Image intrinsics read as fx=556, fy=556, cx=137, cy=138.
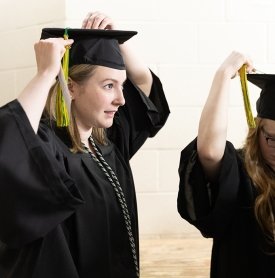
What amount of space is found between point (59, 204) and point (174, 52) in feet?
3.91

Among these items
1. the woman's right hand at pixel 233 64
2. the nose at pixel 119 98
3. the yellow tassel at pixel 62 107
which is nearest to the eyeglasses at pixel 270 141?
the woman's right hand at pixel 233 64

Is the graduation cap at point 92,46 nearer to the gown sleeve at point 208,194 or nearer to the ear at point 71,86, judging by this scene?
the ear at point 71,86

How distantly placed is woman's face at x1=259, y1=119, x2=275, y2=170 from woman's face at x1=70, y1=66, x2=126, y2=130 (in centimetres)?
35

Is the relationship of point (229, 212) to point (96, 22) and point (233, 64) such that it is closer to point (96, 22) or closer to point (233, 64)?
point (233, 64)

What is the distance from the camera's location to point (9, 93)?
7.43 feet

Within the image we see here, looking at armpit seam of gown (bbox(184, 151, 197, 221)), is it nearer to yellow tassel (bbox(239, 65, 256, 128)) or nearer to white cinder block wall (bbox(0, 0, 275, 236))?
yellow tassel (bbox(239, 65, 256, 128))

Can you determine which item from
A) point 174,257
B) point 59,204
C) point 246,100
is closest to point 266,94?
point 246,100

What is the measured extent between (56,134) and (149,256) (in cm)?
76

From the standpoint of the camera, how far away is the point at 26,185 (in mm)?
1088

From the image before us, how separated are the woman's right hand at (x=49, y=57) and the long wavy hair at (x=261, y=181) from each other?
19.7 inches

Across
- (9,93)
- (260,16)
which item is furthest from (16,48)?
(260,16)

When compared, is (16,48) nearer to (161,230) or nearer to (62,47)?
(161,230)

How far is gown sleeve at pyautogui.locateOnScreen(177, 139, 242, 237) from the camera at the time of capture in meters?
1.29

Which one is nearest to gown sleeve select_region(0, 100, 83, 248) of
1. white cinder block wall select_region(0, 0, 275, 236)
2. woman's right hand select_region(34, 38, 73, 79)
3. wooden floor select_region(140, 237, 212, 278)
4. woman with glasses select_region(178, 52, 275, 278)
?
woman's right hand select_region(34, 38, 73, 79)
